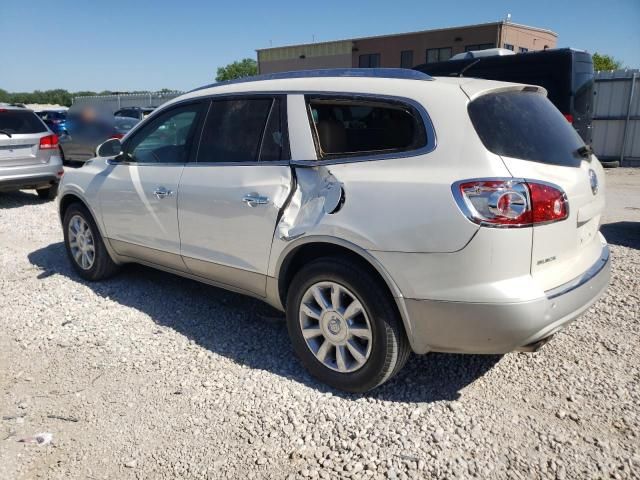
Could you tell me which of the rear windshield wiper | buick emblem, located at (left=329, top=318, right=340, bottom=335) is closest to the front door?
buick emblem, located at (left=329, top=318, right=340, bottom=335)

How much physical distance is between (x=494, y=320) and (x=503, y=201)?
0.57 m

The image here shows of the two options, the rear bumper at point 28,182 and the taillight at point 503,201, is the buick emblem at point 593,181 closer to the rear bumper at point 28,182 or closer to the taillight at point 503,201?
the taillight at point 503,201

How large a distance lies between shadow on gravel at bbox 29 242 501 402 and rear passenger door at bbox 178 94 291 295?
1.51ft

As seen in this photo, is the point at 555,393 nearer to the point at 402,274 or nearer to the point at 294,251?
the point at 402,274

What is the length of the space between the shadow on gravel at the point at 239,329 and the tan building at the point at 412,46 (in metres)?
31.0

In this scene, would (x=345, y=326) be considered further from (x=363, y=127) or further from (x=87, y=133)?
(x=87, y=133)

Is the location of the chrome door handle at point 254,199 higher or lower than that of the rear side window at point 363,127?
lower

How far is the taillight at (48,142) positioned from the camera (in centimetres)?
877

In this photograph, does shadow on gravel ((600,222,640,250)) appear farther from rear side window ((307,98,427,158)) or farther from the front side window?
the front side window

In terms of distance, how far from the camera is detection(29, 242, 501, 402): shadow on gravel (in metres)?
3.16

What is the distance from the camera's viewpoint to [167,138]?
418 cm

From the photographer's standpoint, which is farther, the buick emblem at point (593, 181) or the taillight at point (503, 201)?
the buick emblem at point (593, 181)

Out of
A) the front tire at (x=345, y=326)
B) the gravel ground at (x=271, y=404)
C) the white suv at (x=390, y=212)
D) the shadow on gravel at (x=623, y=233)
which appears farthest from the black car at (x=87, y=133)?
the front tire at (x=345, y=326)

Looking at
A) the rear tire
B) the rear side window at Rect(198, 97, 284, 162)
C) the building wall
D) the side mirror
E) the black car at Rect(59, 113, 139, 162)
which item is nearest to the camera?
the rear side window at Rect(198, 97, 284, 162)
